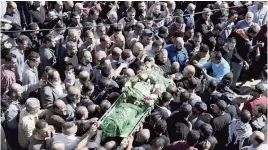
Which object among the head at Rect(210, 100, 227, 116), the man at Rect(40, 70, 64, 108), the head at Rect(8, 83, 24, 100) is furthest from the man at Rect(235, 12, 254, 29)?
the head at Rect(8, 83, 24, 100)

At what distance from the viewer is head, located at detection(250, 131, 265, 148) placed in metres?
7.59

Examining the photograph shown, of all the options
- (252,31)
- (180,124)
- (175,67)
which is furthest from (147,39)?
(180,124)

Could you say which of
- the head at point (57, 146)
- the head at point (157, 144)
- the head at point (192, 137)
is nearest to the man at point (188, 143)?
the head at point (192, 137)

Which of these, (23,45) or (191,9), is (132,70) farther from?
(191,9)

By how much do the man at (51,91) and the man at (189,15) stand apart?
355 centimetres

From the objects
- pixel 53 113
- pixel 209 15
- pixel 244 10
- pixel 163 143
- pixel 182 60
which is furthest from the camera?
pixel 244 10

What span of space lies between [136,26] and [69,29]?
1161mm

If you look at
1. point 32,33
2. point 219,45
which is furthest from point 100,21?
point 219,45

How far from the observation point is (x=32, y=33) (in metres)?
10.4

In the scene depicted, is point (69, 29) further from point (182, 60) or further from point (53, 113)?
point (53, 113)

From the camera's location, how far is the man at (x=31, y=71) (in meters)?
8.95

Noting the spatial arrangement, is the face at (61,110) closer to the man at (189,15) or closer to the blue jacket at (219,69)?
the blue jacket at (219,69)

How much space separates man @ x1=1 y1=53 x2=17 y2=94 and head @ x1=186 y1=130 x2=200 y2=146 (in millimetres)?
2919

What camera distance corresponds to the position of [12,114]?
8.02m
